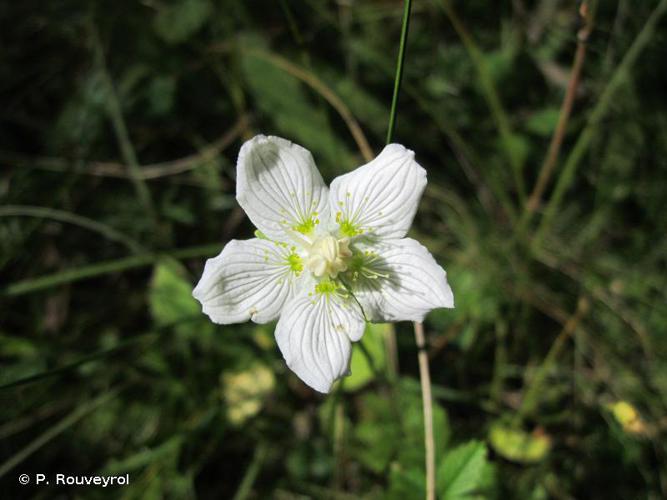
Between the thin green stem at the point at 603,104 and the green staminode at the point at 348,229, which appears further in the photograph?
the thin green stem at the point at 603,104

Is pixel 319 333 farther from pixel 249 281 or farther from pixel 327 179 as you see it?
pixel 327 179

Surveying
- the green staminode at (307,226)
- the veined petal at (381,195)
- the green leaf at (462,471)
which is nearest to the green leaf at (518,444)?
the green leaf at (462,471)

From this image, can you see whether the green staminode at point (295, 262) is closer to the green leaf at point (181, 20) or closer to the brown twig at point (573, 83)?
the brown twig at point (573, 83)

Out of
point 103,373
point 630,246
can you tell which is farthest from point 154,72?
point 630,246

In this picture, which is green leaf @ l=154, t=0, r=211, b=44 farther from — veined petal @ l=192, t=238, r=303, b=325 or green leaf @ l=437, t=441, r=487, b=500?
green leaf @ l=437, t=441, r=487, b=500

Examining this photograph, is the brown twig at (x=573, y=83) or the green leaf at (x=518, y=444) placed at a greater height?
the brown twig at (x=573, y=83)

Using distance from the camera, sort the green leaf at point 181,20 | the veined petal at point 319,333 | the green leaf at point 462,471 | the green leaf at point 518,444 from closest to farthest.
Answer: the veined petal at point 319,333
the green leaf at point 462,471
the green leaf at point 518,444
the green leaf at point 181,20

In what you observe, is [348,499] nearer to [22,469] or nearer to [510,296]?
[510,296]
